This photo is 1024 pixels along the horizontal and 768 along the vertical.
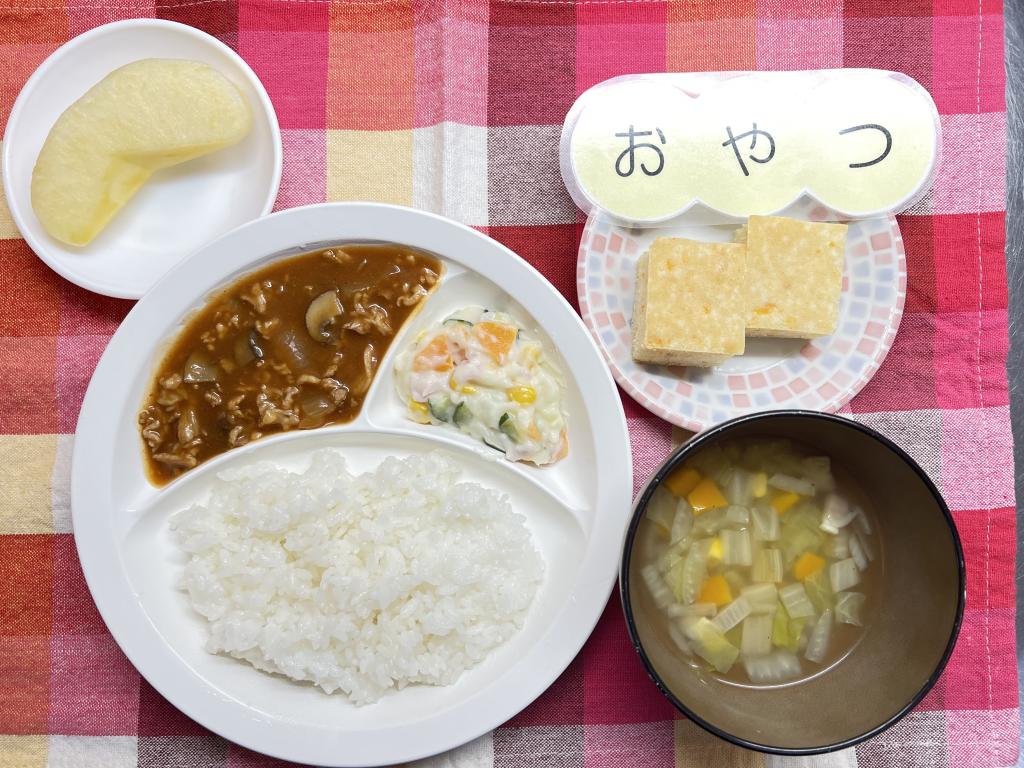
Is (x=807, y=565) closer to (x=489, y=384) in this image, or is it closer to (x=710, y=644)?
(x=710, y=644)

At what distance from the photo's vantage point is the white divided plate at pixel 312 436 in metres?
2.20

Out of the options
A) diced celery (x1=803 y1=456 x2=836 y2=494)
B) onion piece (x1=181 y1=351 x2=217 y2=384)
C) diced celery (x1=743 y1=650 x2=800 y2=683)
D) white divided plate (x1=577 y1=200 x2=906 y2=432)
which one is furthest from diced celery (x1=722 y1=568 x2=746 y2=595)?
onion piece (x1=181 y1=351 x2=217 y2=384)

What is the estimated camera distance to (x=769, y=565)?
2051 millimetres

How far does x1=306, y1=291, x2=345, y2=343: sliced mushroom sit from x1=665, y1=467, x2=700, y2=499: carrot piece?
1051mm

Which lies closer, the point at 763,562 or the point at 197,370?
the point at 763,562

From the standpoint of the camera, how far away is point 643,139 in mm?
2350

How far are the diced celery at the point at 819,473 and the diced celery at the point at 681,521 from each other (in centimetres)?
36

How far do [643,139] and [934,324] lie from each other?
3.56 feet

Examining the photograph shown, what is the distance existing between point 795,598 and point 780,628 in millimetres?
98

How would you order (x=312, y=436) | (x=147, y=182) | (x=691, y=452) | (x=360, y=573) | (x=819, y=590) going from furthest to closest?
(x=147, y=182)
(x=312, y=436)
(x=360, y=573)
(x=819, y=590)
(x=691, y=452)

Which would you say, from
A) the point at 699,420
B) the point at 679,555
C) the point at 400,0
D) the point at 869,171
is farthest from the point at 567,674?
the point at 400,0

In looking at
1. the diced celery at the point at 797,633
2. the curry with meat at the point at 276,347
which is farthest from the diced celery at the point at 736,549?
the curry with meat at the point at 276,347

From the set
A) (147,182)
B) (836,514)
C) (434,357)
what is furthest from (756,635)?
(147,182)

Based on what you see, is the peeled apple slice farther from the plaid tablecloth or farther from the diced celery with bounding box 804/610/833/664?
the diced celery with bounding box 804/610/833/664
